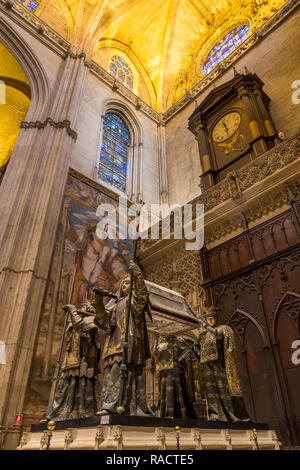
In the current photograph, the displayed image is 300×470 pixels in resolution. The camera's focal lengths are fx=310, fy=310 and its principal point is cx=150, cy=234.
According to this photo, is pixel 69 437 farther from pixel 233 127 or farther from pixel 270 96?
pixel 270 96

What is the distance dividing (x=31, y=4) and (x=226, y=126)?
9350 millimetres

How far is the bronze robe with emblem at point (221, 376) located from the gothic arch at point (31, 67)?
8.55m

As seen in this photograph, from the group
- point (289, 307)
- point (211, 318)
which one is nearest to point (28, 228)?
point (211, 318)

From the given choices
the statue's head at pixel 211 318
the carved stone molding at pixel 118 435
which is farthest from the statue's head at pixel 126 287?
the statue's head at pixel 211 318

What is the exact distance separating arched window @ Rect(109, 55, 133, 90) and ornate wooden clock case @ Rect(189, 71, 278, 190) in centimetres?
576

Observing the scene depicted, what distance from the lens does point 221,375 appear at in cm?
443

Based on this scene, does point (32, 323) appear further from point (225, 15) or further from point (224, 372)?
point (225, 15)

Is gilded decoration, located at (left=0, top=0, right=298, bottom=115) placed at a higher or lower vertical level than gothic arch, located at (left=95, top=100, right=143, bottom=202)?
higher

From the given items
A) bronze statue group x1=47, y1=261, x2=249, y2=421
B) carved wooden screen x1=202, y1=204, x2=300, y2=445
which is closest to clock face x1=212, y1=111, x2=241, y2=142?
carved wooden screen x1=202, y1=204, x2=300, y2=445

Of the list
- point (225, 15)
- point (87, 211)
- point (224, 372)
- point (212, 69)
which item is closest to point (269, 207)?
point (224, 372)

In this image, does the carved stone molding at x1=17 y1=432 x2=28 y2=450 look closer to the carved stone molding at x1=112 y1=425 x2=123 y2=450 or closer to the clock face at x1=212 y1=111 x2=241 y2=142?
Result: the carved stone molding at x1=112 y1=425 x2=123 y2=450

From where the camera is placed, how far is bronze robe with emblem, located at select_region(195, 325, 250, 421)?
4.13m

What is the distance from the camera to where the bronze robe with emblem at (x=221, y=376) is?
13.6 ft

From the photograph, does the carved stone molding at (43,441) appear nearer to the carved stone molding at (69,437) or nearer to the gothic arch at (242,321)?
the carved stone molding at (69,437)
